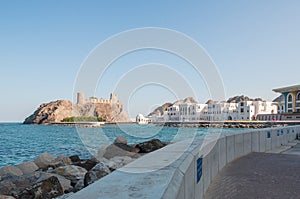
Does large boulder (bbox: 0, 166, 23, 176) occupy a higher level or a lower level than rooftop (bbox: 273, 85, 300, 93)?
lower

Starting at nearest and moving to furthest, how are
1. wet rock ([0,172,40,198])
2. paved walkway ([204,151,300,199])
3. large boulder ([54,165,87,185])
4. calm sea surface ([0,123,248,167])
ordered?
paved walkway ([204,151,300,199]), wet rock ([0,172,40,198]), large boulder ([54,165,87,185]), calm sea surface ([0,123,248,167])

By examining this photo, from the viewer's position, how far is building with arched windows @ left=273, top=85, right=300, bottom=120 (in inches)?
2835

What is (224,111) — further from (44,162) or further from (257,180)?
(257,180)

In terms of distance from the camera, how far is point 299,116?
71.1 m

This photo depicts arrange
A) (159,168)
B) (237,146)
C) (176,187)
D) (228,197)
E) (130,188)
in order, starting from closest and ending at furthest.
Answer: (130,188), (176,187), (159,168), (228,197), (237,146)

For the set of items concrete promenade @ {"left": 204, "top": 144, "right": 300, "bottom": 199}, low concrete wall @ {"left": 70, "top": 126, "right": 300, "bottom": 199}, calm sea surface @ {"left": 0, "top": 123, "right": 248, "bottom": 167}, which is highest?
low concrete wall @ {"left": 70, "top": 126, "right": 300, "bottom": 199}

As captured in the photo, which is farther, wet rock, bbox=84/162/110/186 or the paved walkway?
wet rock, bbox=84/162/110/186

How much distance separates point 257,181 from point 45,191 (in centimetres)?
460

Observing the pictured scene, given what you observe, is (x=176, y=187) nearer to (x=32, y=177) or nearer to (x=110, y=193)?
(x=110, y=193)

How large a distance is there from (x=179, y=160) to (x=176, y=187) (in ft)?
3.77

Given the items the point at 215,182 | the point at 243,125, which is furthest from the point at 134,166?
the point at 243,125

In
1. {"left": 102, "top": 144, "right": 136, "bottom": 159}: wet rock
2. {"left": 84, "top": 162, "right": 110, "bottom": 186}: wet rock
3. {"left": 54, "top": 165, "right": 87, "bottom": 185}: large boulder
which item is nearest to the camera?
{"left": 84, "top": 162, "right": 110, "bottom": 186}: wet rock

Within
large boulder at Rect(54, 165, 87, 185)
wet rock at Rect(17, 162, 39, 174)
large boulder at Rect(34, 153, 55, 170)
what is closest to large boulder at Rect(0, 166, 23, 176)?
wet rock at Rect(17, 162, 39, 174)

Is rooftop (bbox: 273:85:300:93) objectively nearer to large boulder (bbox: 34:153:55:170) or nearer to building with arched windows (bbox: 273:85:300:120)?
building with arched windows (bbox: 273:85:300:120)
